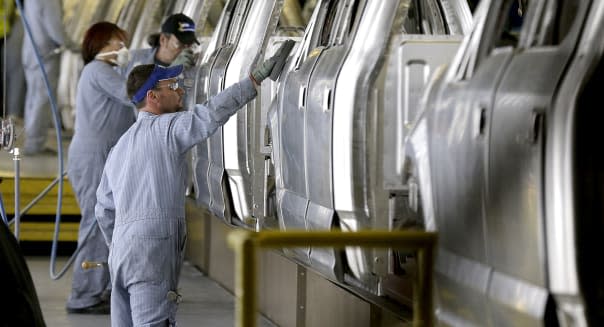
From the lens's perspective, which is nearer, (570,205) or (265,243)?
(570,205)

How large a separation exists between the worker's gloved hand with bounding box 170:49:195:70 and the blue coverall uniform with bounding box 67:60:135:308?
85 cm

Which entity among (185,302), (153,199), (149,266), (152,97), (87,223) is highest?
(152,97)

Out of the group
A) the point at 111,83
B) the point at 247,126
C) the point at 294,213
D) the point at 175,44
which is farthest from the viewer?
the point at 175,44

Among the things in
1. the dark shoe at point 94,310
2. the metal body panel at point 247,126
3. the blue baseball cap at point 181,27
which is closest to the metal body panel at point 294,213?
the metal body panel at point 247,126

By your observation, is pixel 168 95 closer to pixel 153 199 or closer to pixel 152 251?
pixel 153 199

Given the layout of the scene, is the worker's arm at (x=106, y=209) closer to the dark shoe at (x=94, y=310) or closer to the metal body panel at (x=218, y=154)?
the metal body panel at (x=218, y=154)

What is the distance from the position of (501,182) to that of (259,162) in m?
3.96

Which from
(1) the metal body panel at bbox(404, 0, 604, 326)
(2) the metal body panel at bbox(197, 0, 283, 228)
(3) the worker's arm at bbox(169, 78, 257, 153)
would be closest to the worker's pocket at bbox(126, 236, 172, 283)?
(3) the worker's arm at bbox(169, 78, 257, 153)

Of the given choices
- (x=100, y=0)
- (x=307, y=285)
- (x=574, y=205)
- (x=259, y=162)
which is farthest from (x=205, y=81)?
(x=100, y=0)

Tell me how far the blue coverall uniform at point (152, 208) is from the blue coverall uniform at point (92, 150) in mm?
2762

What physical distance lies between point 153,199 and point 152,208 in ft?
0.14

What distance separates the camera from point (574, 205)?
12.1 ft

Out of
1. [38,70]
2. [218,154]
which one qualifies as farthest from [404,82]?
[38,70]

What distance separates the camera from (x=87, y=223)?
912 centimetres
